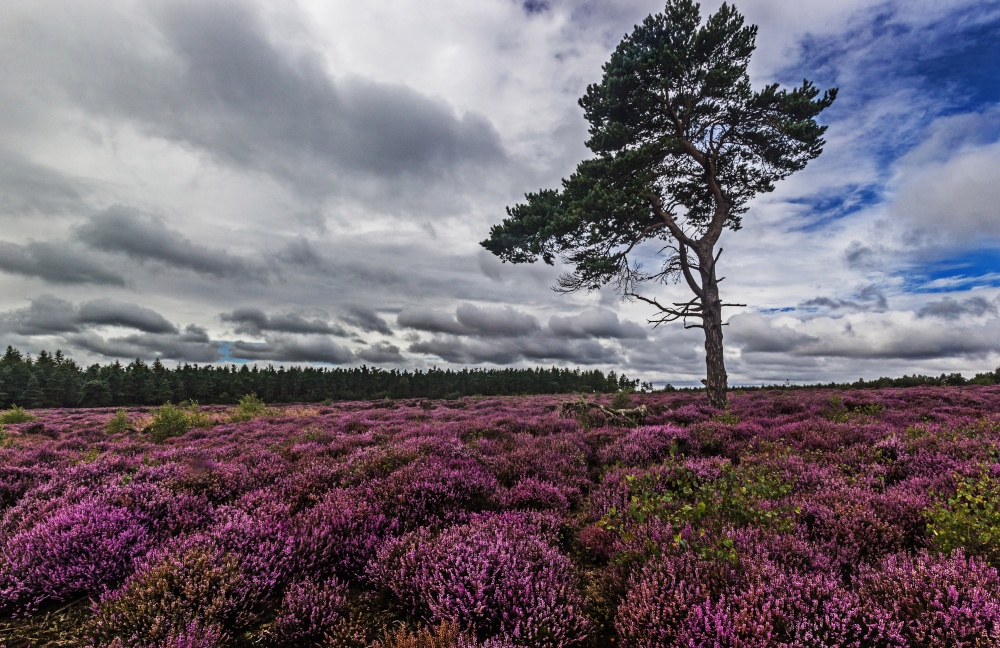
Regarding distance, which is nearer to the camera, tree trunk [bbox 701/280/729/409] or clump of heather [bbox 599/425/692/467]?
clump of heather [bbox 599/425/692/467]

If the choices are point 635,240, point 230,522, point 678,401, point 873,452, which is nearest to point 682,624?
point 230,522

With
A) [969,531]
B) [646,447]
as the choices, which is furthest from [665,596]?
[646,447]

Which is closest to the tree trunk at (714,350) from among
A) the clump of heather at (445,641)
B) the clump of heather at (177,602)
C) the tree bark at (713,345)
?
the tree bark at (713,345)

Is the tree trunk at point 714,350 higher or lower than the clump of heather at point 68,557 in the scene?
higher

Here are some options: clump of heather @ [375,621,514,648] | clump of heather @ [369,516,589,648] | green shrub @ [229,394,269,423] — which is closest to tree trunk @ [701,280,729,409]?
clump of heather @ [369,516,589,648]

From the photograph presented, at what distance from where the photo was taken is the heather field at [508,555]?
8.75 feet

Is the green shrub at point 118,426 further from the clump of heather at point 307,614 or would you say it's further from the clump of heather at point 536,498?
the clump of heather at point 307,614

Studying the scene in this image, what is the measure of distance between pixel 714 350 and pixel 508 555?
14511 mm

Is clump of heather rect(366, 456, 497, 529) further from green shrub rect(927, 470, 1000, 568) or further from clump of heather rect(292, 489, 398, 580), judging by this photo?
green shrub rect(927, 470, 1000, 568)

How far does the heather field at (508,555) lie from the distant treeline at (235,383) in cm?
4140

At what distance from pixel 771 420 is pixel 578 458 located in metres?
6.62

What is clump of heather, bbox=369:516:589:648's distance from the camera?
2.81 metres

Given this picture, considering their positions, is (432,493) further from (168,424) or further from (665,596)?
(168,424)

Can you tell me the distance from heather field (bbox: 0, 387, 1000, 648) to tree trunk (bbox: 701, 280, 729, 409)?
8.80 meters
